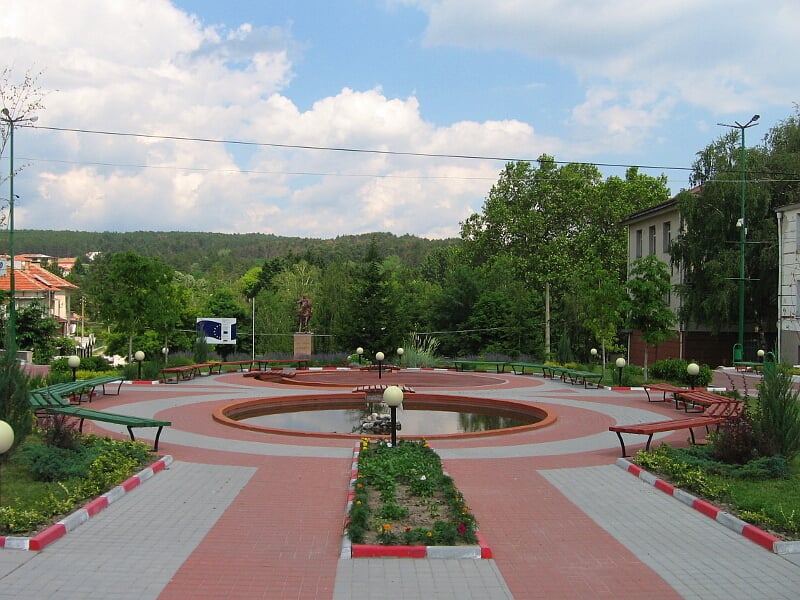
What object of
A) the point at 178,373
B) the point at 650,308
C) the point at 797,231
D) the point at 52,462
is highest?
the point at 797,231

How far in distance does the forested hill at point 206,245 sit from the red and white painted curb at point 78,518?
94318 millimetres

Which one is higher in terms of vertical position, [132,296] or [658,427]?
[132,296]

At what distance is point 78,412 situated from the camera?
450 inches

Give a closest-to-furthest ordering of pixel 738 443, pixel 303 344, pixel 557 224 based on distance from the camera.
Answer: pixel 738 443
pixel 303 344
pixel 557 224

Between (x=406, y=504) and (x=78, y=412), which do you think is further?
(x=78, y=412)

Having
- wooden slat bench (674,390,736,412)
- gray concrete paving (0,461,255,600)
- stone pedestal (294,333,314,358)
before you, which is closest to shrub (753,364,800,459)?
wooden slat bench (674,390,736,412)

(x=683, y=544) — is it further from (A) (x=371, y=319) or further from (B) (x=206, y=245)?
(B) (x=206, y=245)

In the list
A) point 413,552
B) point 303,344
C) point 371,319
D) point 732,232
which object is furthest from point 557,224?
point 413,552

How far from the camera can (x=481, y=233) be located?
45500 millimetres

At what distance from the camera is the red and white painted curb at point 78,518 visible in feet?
20.9

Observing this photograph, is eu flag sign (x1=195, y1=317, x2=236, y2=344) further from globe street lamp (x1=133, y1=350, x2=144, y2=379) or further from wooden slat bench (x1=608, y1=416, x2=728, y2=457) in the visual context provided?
wooden slat bench (x1=608, y1=416, x2=728, y2=457)

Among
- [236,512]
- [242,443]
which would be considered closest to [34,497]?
[236,512]

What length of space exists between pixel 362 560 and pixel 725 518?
160 inches

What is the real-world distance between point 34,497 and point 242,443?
4.61m
